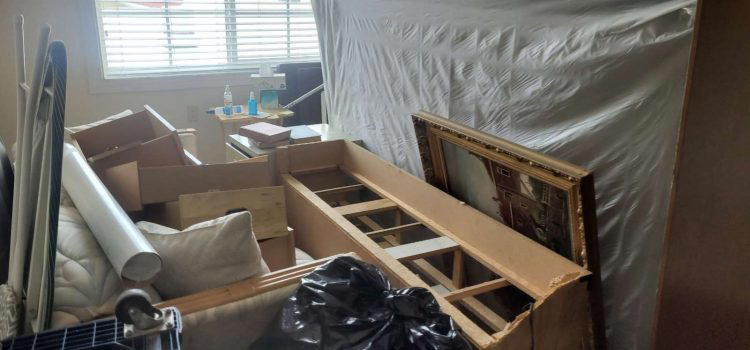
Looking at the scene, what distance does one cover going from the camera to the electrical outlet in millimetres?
3731

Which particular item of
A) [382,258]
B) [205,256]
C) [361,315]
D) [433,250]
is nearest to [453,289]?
[433,250]

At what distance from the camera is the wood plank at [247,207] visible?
75.5 inches

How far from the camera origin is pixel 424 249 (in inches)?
68.6

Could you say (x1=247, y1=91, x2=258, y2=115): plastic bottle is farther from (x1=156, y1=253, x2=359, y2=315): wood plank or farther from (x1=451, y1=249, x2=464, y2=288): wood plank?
(x1=156, y1=253, x2=359, y2=315): wood plank

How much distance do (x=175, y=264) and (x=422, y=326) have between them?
59cm

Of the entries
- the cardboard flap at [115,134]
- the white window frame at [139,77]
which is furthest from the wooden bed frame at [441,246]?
the white window frame at [139,77]

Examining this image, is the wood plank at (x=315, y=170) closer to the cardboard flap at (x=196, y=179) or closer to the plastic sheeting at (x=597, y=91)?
the cardboard flap at (x=196, y=179)

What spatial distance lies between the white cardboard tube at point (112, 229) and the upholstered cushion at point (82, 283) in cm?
3

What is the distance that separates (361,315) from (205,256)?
1.33ft

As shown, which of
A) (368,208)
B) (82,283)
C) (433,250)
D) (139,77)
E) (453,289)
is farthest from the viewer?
(139,77)

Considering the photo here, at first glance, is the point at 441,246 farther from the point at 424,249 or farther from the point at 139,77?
the point at 139,77

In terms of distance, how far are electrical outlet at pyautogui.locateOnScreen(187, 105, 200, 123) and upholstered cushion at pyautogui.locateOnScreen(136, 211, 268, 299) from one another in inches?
98.3

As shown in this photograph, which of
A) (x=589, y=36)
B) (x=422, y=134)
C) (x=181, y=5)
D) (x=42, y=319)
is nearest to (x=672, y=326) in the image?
(x=589, y=36)

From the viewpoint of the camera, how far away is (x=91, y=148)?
2.31 meters
